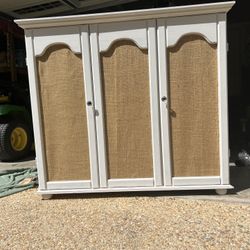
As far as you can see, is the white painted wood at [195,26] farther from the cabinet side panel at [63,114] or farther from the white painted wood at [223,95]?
the cabinet side panel at [63,114]

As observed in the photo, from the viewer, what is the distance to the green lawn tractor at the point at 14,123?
23.0ft

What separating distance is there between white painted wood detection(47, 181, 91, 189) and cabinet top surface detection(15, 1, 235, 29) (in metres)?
1.81

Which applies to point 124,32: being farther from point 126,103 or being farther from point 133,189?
point 133,189

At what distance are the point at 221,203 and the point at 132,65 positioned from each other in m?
1.80

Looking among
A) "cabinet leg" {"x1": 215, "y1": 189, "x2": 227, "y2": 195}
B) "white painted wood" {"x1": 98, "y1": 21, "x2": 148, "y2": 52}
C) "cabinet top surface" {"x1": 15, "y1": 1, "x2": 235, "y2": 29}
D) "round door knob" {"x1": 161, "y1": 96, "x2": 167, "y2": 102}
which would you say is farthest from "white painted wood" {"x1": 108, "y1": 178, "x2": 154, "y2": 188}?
"cabinet top surface" {"x1": 15, "y1": 1, "x2": 235, "y2": 29}

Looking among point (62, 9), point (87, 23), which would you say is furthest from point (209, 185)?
point (62, 9)

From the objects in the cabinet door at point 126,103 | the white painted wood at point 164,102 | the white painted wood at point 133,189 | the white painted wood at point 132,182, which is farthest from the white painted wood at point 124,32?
the white painted wood at point 133,189

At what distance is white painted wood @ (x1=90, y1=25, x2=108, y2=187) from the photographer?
14.4ft

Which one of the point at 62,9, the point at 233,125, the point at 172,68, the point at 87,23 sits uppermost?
the point at 62,9

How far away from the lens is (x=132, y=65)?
4.40 metres

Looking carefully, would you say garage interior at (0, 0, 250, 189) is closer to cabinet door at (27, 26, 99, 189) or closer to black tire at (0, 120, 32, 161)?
black tire at (0, 120, 32, 161)

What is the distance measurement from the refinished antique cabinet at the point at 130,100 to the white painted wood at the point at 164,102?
11 millimetres

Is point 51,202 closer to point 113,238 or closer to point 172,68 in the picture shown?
point 113,238

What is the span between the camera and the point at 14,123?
725 centimetres
